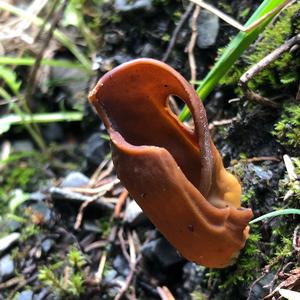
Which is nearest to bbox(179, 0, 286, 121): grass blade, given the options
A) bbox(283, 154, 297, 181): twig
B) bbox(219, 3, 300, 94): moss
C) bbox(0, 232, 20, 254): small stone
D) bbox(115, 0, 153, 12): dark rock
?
bbox(219, 3, 300, 94): moss

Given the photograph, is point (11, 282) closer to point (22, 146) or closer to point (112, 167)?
point (112, 167)

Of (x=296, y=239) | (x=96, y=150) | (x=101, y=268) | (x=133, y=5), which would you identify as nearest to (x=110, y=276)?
(x=101, y=268)

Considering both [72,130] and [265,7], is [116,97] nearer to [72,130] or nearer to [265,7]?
[265,7]

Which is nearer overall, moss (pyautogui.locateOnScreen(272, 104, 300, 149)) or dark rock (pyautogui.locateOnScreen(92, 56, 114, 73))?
moss (pyautogui.locateOnScreen(272, 104, 300, 149))

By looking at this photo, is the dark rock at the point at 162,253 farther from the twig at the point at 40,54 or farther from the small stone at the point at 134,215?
the twig at the point at 40,54

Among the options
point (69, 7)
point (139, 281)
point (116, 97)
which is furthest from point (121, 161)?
point (69, 7)

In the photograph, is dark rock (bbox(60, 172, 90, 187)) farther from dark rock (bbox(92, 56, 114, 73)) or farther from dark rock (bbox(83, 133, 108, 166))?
dark rock (bbox(92, 56, 114, 73))

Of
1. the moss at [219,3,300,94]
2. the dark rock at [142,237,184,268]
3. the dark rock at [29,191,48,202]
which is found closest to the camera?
the moss at [219,3,300,94]
